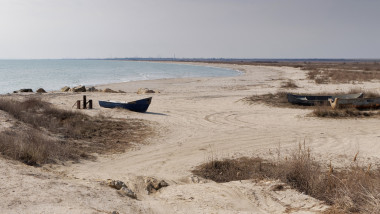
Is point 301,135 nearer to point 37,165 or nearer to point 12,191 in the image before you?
point 37,165

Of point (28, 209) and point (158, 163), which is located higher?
point (28, 209)

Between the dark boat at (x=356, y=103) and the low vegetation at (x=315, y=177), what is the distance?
7742mm

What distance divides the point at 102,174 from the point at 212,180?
7.49ft

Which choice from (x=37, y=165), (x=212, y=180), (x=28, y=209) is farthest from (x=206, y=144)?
(x=28, y=209)

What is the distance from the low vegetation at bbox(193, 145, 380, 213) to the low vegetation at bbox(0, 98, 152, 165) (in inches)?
129

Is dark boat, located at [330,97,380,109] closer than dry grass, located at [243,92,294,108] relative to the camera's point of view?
Yes

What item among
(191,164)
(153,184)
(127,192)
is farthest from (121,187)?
(191,164)

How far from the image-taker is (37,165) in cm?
687

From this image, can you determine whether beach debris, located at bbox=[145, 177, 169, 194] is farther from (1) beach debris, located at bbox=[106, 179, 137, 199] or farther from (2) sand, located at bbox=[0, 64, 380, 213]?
(1) beach debris, located at bbox=[106, 179, 137, 199]

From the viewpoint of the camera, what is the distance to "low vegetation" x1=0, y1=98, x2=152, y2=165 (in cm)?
717

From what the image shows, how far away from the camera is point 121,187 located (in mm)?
5691

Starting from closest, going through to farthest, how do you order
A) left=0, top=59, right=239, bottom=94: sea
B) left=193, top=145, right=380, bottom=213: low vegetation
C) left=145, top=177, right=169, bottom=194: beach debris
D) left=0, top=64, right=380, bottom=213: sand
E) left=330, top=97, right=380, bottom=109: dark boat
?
left=193, top=145, right=380, bottom=213: low vegetation < left=0, top=64, right=380, bottom=213: sand < left=145, top=177, right=169, bottom=194: beach debris < left=330, top=97, right=380, bottom=109: dark boat < left=0, top=59, right=239, bottom=94: sea

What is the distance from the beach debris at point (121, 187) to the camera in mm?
5416

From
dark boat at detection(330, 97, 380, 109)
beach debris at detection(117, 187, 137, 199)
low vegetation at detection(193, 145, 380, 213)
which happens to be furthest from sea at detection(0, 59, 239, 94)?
beach debris at detection(117, 187, 137, 199)
